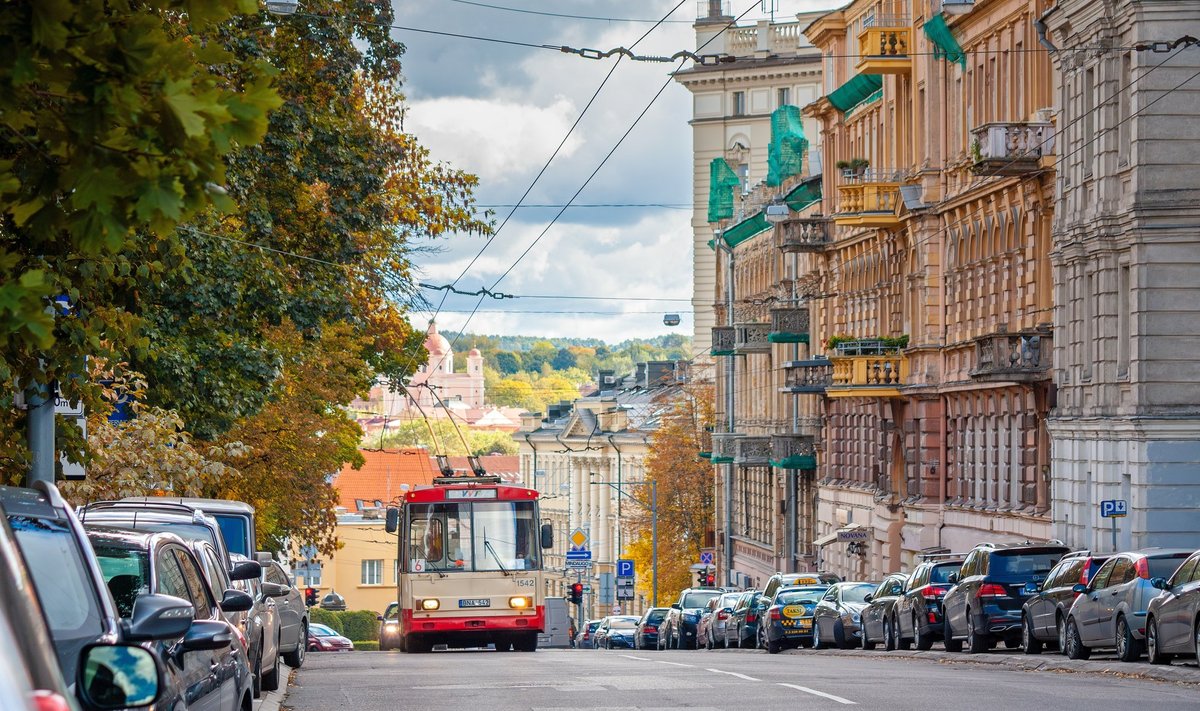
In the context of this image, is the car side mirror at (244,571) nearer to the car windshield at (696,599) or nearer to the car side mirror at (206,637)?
the car side mirror at (206,637)

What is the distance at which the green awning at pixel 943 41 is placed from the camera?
4672cm

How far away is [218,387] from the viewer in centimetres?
2800

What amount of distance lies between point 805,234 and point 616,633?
13.3m

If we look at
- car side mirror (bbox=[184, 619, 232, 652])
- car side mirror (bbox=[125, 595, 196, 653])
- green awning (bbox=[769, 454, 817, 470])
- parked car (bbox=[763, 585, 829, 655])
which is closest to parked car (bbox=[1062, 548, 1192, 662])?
parked car (bbox=[763, 585, 829, 655])

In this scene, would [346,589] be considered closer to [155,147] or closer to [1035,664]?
[1035,664]

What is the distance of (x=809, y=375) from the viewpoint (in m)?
60.7

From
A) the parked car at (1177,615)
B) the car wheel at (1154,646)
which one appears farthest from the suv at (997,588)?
the parked car at (1177,615)

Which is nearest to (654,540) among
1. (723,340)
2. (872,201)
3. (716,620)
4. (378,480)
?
(723,340)

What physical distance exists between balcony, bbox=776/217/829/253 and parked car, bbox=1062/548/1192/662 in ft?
114

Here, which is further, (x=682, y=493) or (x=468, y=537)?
(x=682, y=493)

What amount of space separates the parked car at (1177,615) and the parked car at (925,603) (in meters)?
8.25

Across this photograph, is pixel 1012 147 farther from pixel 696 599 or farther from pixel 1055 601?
pixel 696 599

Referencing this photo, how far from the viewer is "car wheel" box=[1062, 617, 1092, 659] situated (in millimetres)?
26078

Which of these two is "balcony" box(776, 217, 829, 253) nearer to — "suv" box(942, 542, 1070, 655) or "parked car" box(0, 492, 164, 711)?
"suv" box(942, 542, 1070, 655)
